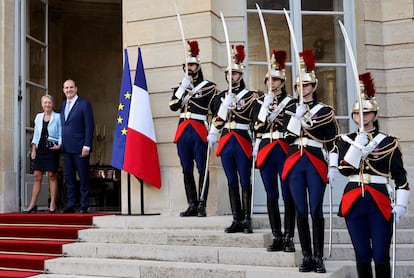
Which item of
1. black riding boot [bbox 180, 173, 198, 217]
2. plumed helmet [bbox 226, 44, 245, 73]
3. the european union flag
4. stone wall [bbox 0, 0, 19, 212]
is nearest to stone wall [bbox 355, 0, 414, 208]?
plumed helmet [bbox 226, 44, 245, 73]

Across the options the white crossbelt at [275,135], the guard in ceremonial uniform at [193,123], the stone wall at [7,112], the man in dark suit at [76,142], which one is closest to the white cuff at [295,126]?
the white crossbelt at [275,135]

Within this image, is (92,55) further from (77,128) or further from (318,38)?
(318,38)

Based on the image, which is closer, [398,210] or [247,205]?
[398,210]

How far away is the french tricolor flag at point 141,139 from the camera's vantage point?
6.60 metres

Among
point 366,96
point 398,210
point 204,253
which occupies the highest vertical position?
point 366,96

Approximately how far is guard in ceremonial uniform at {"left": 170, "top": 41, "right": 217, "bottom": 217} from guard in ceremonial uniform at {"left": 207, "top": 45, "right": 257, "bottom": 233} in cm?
63

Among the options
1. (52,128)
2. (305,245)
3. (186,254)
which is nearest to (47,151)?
(52,128)

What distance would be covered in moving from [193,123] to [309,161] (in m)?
1.95

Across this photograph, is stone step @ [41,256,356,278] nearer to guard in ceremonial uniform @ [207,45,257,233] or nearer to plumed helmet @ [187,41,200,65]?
guard in ceremonial uniform @ [207,45,257,233]

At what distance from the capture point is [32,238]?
6.20 m

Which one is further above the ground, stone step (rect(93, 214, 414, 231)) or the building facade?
the building facade

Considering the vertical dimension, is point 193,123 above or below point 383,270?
above

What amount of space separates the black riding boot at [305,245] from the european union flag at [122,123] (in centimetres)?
296

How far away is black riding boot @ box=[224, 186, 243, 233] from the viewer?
527 centimetres
